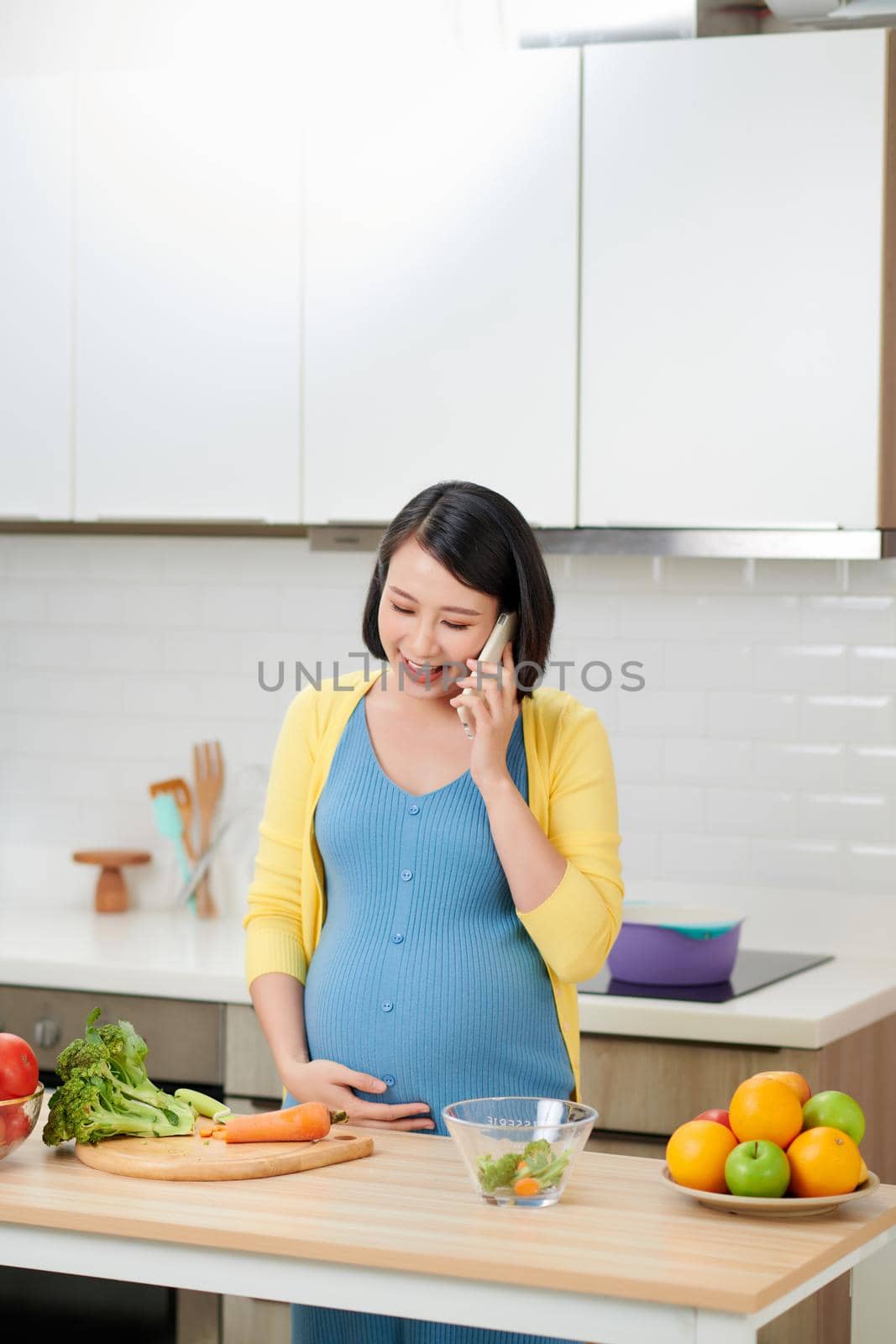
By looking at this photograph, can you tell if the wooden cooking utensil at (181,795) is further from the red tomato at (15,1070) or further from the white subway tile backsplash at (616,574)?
the red tomato at (15,1070)

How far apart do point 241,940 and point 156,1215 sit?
1.85 m

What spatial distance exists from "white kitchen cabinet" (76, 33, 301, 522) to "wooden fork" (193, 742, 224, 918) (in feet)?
2.07

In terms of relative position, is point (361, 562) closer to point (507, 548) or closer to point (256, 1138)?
point (507, 548)

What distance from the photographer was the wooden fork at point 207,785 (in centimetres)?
377

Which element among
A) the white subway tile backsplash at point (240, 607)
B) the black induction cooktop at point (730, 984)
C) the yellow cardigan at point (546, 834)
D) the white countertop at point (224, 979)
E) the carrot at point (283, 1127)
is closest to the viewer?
the carrot at point (283, 1127)

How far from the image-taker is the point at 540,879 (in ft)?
6.59

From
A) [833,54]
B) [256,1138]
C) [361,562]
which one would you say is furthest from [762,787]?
[256,1138]

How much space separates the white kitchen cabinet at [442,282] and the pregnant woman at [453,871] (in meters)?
1.01

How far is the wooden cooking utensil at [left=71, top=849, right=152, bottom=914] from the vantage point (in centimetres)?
377

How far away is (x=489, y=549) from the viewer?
2.10 meters

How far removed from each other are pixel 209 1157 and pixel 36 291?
7.06 ft

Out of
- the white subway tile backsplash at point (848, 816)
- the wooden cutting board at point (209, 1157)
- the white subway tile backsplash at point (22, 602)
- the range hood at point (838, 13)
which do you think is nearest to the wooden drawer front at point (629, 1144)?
the white subway tile backsplash at point (848, 816)

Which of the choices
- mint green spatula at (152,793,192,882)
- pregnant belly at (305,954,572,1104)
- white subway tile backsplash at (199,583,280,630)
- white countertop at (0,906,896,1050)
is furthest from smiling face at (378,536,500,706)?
mint green spatula at (152,793,192,882)

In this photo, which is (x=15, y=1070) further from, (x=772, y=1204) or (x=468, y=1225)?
(x=772, y=1204)
